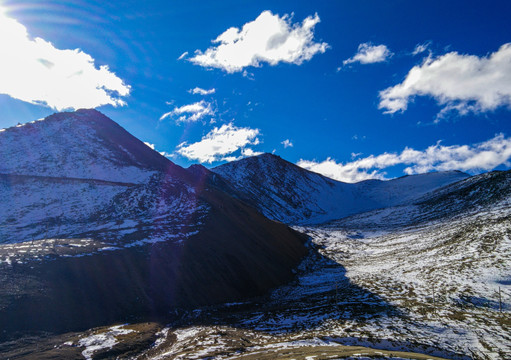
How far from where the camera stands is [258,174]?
178 m

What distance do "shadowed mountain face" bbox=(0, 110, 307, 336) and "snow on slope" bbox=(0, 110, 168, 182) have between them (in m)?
0.23

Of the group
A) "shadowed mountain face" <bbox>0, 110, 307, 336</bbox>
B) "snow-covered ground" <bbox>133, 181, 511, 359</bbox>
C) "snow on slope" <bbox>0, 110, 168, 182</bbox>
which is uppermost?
"snow on slope" <bbox>0, 110, 168, 182</bbox>

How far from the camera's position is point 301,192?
178 m

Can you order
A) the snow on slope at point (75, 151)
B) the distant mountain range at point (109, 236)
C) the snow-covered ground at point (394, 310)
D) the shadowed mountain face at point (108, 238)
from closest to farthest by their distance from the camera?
the snow-covered ground at point (394, 310)
the shadowed mountain face at point (108, 238)
the distant mountain range at point (109, 236)
the snow on slope at point (75, 151)

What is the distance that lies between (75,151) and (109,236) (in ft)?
141

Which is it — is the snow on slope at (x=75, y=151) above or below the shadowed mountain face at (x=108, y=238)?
above

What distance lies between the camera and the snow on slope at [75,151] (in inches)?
2505

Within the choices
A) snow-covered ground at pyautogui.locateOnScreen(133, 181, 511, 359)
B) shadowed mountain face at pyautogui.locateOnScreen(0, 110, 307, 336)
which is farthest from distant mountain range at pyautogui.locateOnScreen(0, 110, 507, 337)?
snow-covered ground at pyautogui.locateOnScreen(133, 181, 511, 359)

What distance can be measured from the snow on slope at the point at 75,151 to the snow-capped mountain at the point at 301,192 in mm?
61286

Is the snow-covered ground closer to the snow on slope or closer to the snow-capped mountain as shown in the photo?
the snow on slope

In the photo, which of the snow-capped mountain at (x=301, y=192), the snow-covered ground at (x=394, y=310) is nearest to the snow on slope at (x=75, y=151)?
the snow-covered ground at (x=394, y=310)

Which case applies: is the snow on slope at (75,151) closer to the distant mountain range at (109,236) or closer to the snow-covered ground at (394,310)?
the distant mountain range at (109,236)

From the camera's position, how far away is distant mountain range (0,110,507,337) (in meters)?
26.6

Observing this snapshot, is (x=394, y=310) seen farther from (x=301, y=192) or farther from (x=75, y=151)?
(x=301, y=192)
